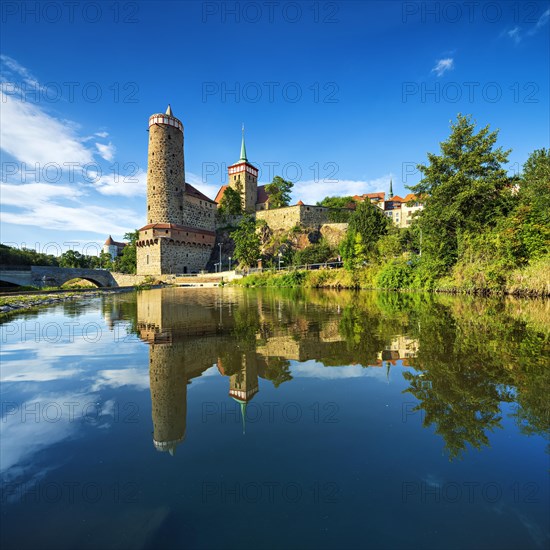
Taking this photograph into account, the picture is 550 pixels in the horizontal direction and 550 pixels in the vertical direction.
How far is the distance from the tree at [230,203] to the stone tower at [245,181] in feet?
9.41

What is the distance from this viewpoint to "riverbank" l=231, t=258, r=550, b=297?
1976cm

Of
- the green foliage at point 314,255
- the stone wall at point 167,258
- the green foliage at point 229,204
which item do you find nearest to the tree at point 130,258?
the stone wall at point 167,258

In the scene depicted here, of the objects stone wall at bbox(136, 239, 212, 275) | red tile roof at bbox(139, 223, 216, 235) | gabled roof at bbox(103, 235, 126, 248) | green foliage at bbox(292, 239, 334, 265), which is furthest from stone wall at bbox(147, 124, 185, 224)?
gabled roof at bbox(103, 235, 126, 248)

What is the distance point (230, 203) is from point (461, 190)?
5344 cm

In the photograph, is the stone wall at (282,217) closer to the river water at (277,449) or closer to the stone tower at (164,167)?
the stone tower at (164,167)

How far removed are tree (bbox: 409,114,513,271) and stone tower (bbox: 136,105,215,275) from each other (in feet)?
140

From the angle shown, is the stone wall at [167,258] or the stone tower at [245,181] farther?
the stone tower at [245,181]

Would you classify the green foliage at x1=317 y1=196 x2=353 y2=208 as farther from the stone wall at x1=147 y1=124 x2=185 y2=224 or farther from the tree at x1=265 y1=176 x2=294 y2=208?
the stone wall at x1=147 y1=124 x2=185 y2=224

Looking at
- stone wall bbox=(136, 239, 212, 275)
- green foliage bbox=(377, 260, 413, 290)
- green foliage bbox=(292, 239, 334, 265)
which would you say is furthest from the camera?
stone wall bbox=(136, 239, 212, 275)

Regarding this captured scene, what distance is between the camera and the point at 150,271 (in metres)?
54.6

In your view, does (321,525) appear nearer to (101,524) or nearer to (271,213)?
(101,524)

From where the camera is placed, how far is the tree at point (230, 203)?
7012 cm

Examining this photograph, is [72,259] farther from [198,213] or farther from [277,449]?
[277,449]

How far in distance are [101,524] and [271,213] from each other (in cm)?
6635
